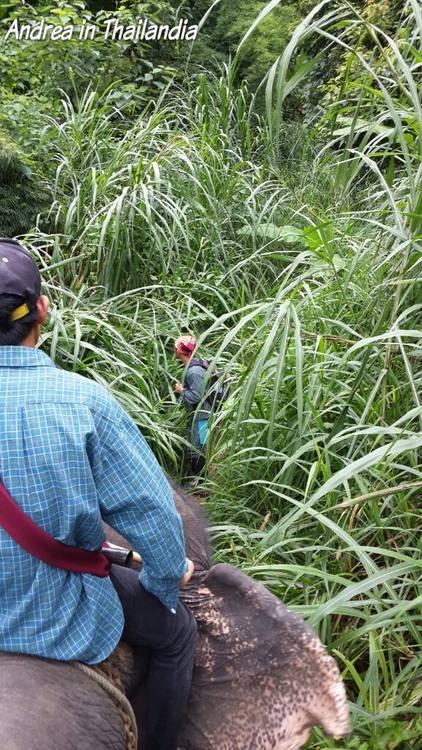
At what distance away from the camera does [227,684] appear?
1.69 metres

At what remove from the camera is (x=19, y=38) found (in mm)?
7332

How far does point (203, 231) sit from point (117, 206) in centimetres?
73

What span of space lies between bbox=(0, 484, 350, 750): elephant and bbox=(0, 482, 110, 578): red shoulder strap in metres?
0.20

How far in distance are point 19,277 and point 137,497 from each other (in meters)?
0.47

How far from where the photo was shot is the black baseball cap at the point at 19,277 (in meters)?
1.38

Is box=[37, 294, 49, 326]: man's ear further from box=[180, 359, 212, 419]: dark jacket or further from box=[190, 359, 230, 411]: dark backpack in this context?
box=[180, 359, 212, 419]: dark jacket

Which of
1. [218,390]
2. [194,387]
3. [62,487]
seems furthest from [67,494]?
[194,387]

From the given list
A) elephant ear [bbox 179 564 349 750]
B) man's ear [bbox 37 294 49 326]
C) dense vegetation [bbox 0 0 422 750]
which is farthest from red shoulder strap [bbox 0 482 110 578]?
dense vegetation [bbox 0 0 422 750]

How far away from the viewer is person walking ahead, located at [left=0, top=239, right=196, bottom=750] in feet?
4.49

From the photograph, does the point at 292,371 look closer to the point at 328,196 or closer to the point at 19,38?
the point at 328,196

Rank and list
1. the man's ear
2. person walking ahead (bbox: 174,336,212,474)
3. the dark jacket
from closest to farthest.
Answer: the man's ear < person walking ahead (bbox: 174,336,212,474) < the dark jacket

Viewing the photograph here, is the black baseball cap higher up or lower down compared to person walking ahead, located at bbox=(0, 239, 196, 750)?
higher up

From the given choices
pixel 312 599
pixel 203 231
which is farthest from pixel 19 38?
pixel 312 599

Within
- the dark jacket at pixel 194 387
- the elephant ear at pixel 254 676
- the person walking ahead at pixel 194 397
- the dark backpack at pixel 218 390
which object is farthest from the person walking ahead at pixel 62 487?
the dark jacket at pixel 194 387
